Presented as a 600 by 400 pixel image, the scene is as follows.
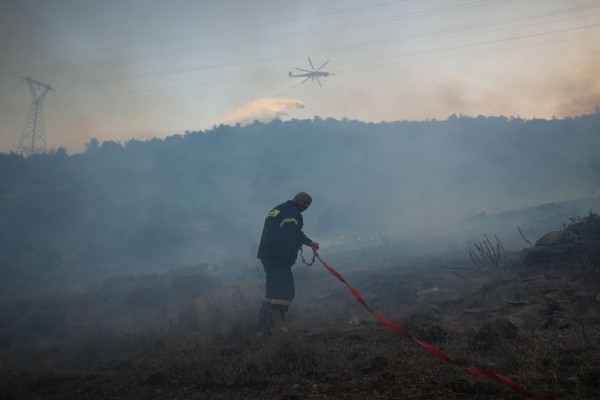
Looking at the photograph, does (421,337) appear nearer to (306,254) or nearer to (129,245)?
(306,254)

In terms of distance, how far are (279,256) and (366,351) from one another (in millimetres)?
1863

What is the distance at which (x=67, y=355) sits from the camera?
19.8 ft

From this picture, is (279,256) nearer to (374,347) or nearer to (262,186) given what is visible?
(374,347)

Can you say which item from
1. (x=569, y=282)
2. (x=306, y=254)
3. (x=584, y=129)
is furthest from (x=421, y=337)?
(x=584, y=129)

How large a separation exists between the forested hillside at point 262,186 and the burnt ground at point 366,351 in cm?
1355

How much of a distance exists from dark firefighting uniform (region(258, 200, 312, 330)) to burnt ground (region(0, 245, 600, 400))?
44 centimetres

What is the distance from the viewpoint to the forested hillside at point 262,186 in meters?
24.1

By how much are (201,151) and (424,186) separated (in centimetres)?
2312

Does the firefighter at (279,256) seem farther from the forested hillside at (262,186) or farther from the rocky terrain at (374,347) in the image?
the forested hillside at (262,186)

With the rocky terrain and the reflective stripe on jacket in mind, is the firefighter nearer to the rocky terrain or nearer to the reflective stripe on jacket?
the reflective stripe on jacket

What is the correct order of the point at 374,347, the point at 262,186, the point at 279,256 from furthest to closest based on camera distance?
the point at 262,186
the point at 279,256
the point at 374,347

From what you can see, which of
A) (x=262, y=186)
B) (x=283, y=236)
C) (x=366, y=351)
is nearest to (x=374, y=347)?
(x=366, y=351)

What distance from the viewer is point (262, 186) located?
1344 inches

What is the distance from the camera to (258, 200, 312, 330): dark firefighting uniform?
528cm
